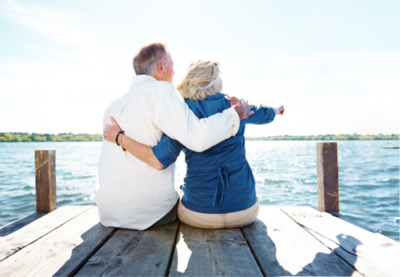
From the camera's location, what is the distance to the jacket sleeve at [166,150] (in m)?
1.80

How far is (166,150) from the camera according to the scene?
71.6 inches

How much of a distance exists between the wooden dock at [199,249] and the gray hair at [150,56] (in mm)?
1195

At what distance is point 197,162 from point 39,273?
1122mm

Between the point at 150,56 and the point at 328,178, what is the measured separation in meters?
2.06

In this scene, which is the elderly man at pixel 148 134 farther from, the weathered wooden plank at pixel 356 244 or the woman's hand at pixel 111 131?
the weathered wooden plank at pixel 356 244

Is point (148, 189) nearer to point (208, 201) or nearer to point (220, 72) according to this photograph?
point (208, 201)

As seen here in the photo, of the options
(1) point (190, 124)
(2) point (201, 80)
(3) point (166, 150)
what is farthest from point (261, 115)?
(3) point (166, 150)

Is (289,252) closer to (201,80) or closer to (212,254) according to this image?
(212,254)

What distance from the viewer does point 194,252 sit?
1.60 m

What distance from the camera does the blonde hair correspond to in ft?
6.32

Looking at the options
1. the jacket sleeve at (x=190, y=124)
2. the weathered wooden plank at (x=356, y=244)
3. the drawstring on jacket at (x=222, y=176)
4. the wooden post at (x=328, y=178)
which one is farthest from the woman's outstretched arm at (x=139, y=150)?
the wooden post at (x=328, y=178)

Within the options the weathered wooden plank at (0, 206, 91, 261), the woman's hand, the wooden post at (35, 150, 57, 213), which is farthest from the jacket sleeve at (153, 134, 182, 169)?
the wooden post at (35, 150, 57, 213)

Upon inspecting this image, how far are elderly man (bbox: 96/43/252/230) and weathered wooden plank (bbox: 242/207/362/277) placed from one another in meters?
0.72

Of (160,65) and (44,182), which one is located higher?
(160,65)
